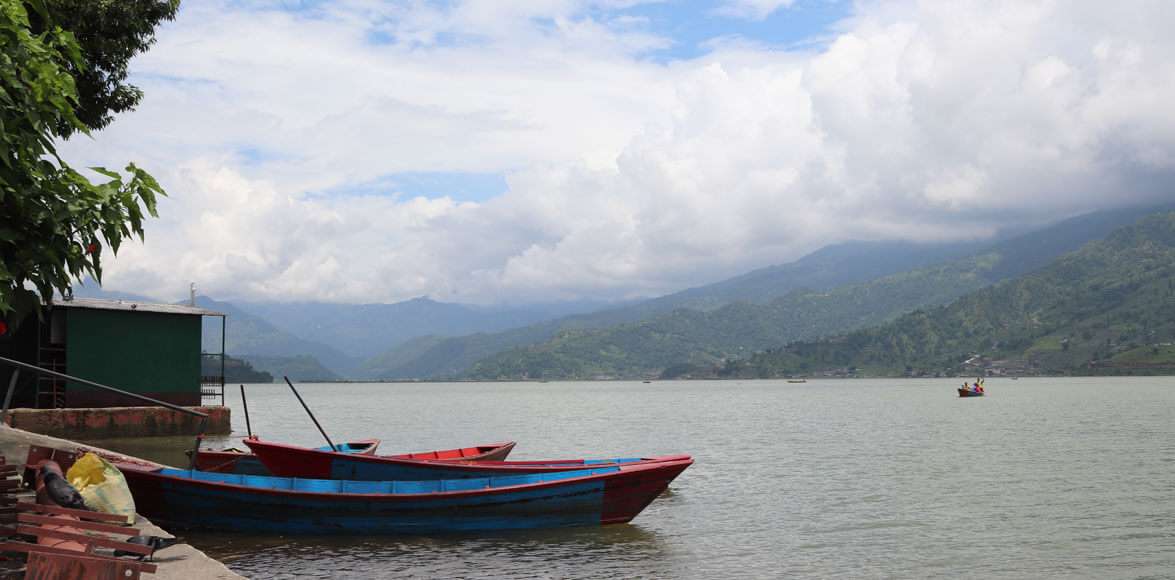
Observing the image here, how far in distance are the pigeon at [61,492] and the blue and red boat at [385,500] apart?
866cm

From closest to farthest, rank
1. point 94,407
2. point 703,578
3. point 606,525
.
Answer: point 703,578 < point 606,525 < point 94,407

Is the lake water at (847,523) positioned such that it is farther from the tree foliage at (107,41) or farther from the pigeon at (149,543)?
the tree foliage at (107,41)

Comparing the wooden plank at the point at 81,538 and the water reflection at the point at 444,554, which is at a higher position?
the wooden plank at the point at 81,538

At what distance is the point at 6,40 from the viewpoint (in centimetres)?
754

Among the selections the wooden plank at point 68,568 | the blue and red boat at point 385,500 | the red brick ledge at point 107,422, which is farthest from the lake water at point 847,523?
the wooden plank at point 68,568

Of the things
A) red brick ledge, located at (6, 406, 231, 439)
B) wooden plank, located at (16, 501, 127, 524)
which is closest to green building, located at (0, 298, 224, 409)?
red brick ledge, located at (6, 406, 231, 439)

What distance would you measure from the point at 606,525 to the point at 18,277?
54.3ft

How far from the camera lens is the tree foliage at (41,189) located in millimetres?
7508

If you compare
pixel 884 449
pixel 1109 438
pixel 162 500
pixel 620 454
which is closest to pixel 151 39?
pixel 162 500

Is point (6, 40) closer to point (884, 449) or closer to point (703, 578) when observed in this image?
point (703, 578)

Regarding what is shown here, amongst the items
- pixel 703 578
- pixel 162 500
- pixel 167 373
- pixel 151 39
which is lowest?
pixel 703 578

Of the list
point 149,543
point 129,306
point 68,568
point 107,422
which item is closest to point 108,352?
point 129,306

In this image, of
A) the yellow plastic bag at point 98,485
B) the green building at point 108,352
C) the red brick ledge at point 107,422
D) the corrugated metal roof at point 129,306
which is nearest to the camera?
the yellow plastic bag at point 98,485

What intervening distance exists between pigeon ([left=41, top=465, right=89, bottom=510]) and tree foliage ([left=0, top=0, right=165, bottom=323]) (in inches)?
163
